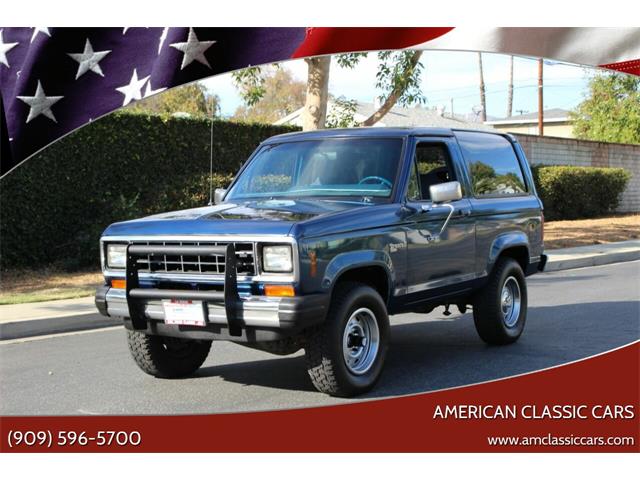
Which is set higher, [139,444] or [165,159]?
[165,159]

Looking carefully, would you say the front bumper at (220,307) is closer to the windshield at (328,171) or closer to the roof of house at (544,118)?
the windshield at (328,171)

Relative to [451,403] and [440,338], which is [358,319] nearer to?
[451,403]

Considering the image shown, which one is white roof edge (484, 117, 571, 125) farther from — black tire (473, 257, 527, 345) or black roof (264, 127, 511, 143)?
black roof (264, 127, 511, 143)

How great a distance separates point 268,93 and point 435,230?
15.5m

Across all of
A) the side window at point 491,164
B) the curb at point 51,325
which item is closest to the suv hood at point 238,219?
the side window at point 491,164

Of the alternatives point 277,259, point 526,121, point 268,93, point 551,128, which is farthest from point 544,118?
point 277,259

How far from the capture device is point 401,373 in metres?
7.43

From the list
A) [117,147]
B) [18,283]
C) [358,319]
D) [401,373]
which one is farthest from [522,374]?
[117,147]

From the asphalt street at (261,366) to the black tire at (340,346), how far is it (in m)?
0.15

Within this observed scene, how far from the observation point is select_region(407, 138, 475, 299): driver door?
7.23 metres

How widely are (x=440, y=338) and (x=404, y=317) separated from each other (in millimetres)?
1454

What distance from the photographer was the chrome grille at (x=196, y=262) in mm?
6070

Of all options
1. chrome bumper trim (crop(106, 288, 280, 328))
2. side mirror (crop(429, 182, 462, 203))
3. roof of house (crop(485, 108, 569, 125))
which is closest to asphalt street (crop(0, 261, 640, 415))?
chrome bumper trim (crop(106, 288, 280, 328))

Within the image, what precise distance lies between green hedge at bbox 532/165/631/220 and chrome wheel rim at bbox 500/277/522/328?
694 inches
